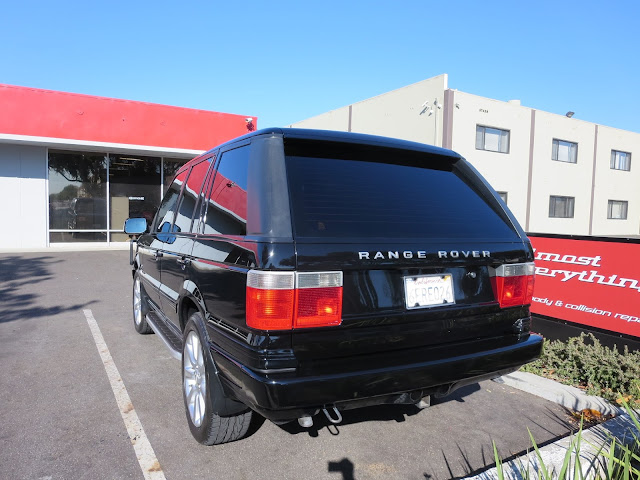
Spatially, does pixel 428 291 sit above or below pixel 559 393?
above

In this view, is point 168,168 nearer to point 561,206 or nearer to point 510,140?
point 510,140

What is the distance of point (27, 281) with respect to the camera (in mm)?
9219

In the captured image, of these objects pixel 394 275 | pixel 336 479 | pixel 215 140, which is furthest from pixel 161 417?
pixel 215 140

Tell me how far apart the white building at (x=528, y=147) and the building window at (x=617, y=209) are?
6cm

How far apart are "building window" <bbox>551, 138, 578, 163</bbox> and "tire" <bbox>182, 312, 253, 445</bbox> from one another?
25.7 m

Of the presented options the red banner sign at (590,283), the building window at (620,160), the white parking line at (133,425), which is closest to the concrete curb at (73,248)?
the white parking line at (133,425)

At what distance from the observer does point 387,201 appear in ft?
9.02

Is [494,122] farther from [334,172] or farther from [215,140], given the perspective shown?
[334,172]

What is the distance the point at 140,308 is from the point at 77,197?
1149 cm

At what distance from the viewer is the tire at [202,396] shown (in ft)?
9.18

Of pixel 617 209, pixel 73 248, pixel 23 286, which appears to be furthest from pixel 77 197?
pixel 617 209

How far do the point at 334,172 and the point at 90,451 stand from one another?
92.8 inches

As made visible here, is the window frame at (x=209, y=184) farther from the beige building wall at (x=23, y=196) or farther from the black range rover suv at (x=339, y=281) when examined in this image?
the beige building wall at (x=23, y=196)

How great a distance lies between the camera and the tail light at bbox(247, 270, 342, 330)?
7.22ft
